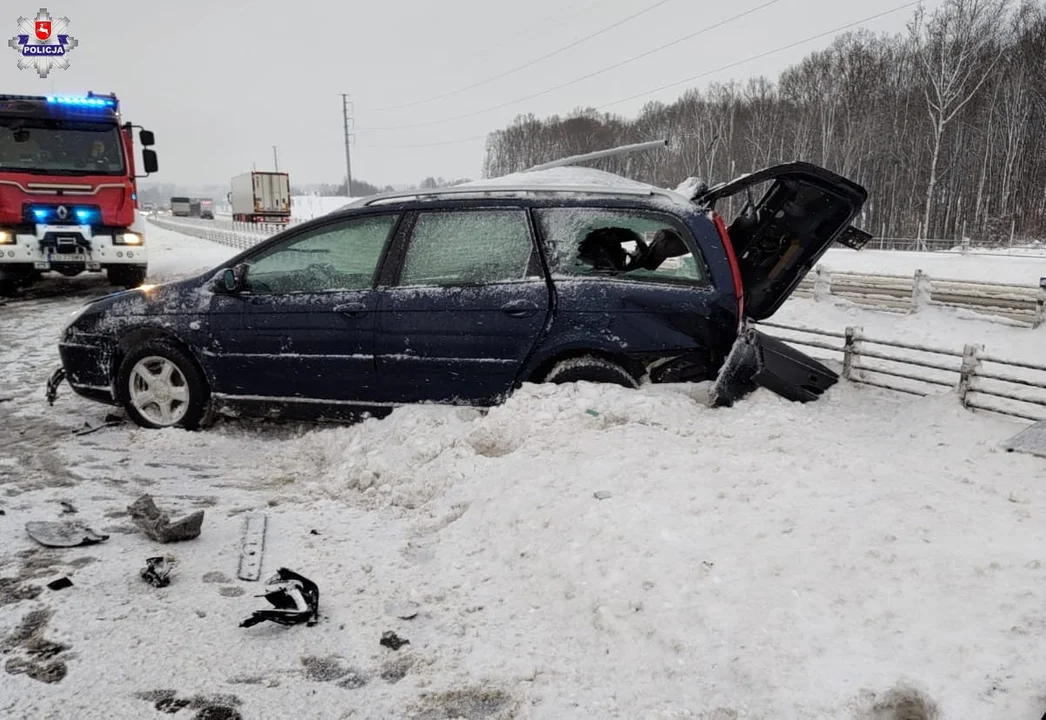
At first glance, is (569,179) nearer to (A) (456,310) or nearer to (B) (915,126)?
(A) (456,310)

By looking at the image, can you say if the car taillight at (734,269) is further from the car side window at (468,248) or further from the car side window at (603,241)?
the car side window at (468,248)

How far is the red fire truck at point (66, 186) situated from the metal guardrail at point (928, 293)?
14.7 metres

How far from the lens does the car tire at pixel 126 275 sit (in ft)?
42.2

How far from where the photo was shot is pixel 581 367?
4.76 metres

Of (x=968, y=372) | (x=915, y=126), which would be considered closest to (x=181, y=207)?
(x=915, y=126)

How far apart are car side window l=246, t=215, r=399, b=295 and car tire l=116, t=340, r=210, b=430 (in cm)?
83

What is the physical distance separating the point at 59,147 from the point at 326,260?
31.1 feet

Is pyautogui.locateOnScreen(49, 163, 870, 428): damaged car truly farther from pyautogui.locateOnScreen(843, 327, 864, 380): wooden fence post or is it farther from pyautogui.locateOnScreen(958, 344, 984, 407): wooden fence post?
pyautogui.locateOnScreen(843, 327, 864, 380): wooden fence post

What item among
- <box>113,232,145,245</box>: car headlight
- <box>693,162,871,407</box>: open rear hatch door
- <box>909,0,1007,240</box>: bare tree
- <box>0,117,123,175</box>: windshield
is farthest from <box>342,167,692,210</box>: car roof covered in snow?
<box>909,0,1007,240</box>: bare tree

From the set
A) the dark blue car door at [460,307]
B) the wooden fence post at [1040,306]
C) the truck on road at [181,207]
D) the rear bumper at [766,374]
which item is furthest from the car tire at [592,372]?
the truck on road at [181,207]

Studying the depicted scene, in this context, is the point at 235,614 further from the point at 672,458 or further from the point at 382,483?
the point at 672,458

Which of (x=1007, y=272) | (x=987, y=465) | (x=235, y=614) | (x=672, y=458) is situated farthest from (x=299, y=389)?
(x=1007, y=272)

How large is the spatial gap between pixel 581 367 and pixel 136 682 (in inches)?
123

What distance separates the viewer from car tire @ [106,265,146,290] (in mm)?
12850
